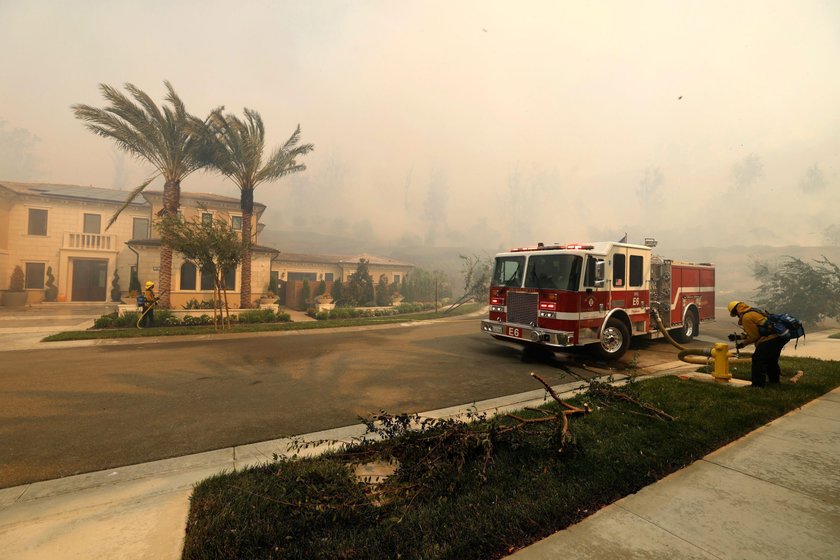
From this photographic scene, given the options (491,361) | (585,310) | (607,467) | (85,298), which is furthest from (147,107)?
(607,467)

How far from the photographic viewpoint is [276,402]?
554 centimetres

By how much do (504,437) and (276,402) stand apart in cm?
370

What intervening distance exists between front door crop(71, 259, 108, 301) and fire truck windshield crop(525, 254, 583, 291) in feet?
97.6

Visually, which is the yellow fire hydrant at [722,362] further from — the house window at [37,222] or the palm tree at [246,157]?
the house window at [37,222]

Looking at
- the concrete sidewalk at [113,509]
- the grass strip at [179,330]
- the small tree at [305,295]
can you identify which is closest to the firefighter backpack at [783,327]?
the concrete sidewalk at [113,509]

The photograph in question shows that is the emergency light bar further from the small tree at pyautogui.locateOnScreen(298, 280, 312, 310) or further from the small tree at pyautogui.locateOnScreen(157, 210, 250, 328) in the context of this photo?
the small tree at pyautogui.locateOnScreen(298, 280, 312, 310)

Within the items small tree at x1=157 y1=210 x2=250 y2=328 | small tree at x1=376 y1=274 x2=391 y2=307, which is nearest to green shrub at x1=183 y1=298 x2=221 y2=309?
small tree at x1=157 y1=210 x2=250 y2=328

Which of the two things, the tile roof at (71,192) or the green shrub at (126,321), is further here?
the tile roof at (71,192)

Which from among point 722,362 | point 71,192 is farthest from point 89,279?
point 722,362

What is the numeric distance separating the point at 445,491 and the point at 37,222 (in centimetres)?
3422

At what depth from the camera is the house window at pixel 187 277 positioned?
69.5 ft

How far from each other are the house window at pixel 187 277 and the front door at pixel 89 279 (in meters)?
8.71

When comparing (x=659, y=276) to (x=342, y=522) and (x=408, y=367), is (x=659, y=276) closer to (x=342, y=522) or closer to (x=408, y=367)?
(x=408, y=367)

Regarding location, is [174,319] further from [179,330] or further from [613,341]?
[613,341]
